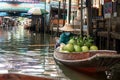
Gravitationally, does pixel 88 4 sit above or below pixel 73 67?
above

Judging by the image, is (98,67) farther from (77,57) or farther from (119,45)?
(119,45)

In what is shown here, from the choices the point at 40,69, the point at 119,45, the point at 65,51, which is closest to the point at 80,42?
the point at 65,51

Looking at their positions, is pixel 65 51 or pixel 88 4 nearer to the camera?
pixel 65 51

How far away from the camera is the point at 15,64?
13.7 meters

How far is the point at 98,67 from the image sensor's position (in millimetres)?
10680

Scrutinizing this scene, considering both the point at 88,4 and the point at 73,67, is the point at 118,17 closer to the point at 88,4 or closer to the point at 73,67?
the point at 88,4

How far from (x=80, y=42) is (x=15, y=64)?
283 centimetres

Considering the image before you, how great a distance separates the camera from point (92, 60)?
10258 mm

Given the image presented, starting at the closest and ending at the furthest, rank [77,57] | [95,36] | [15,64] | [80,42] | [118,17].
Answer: [77,57] → [80,42] → [15,64] → [118,17] → [95,36]

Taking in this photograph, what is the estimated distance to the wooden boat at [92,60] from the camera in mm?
10031

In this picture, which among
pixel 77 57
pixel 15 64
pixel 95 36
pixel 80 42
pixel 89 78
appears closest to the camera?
pixel 89 78

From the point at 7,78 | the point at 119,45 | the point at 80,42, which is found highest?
the point at 7,78

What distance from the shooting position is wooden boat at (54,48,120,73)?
395 inches

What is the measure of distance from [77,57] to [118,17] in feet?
23.2
